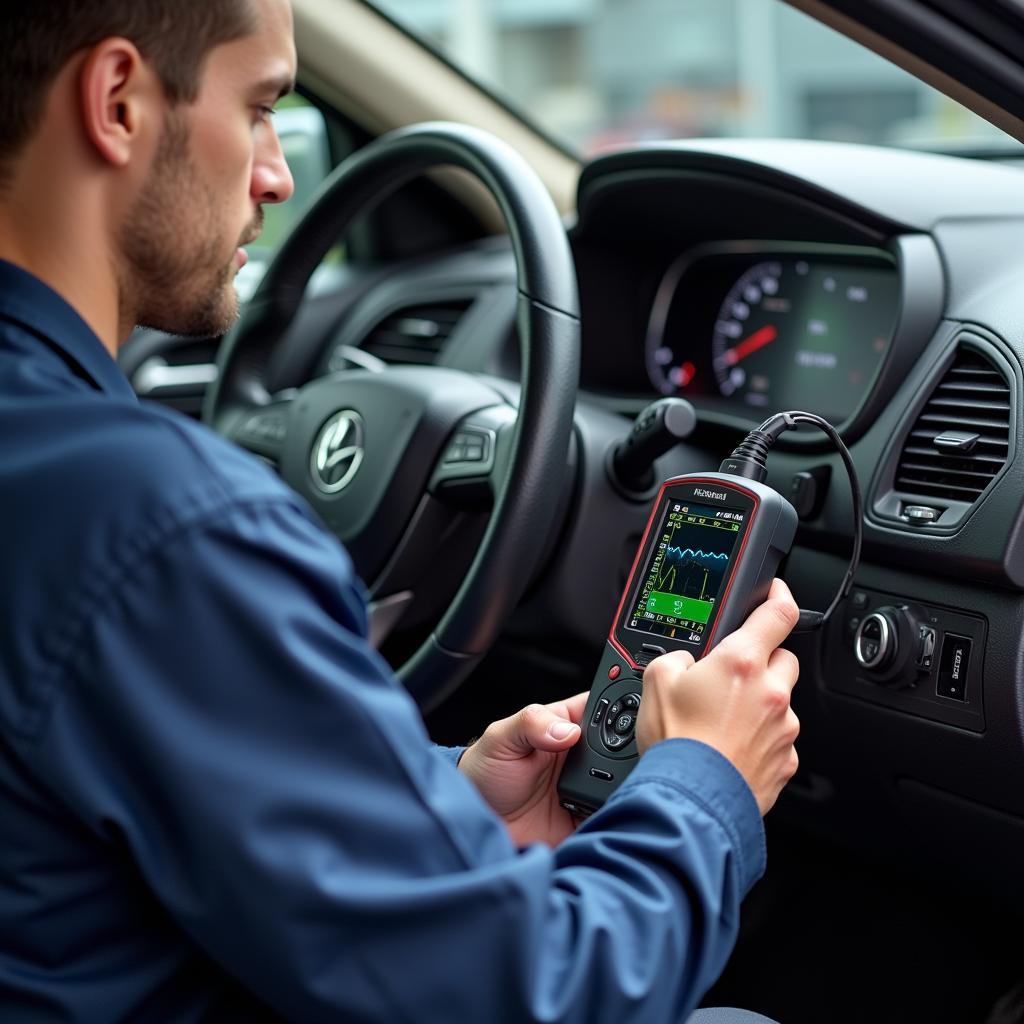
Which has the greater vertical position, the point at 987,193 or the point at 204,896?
the point at 987,193

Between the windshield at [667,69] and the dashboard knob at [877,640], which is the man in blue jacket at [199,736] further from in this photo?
the windshield at [667,69]

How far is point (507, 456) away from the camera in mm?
1328

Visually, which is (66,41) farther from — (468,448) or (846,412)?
(846,412)

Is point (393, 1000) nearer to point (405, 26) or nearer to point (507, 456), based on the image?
point (507, 456)

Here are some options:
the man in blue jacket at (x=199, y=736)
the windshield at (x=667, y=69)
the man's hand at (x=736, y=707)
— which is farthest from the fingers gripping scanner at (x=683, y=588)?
the windshield at (x=667, y=69)

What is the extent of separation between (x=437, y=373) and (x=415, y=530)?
0.20 meters

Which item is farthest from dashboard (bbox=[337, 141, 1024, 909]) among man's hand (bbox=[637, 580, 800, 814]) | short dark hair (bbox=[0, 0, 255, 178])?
short dark hair (bbox=[0, 0, 255, 178])

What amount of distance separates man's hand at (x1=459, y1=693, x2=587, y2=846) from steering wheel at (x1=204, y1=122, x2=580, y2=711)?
206mm

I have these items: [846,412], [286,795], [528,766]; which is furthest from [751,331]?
[286,795]

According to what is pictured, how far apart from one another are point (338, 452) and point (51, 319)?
78 cm

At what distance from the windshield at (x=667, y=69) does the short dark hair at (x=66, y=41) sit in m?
9.69

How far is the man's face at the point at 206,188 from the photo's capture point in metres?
0.81

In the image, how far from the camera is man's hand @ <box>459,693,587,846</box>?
3.49 feet

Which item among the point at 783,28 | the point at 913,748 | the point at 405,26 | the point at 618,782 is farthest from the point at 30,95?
the point at 783,28
